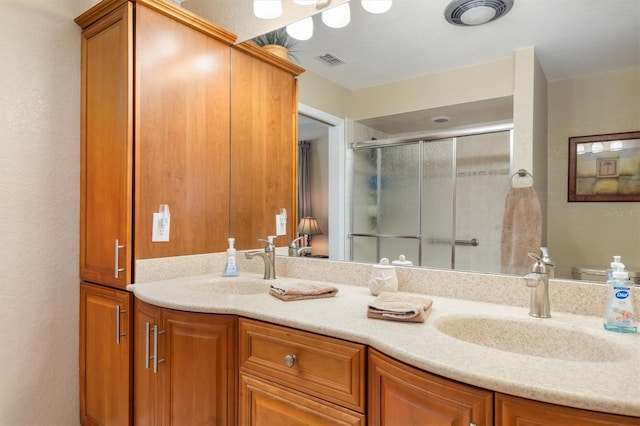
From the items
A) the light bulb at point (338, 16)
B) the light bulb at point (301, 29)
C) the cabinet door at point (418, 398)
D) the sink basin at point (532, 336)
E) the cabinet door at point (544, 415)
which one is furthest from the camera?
the light bulb at point (301, 29)

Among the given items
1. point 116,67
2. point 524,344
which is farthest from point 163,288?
point 524,344

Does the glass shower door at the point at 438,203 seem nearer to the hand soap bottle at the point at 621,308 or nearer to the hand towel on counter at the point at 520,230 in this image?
the hand towel on counter at the point at 520,230

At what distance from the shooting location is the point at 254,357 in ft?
4.02

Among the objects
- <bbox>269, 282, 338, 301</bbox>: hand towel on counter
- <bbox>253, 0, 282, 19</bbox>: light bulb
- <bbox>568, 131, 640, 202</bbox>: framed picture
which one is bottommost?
<bbox>269, 282, 338, 301</bbox>: hand towel on counter

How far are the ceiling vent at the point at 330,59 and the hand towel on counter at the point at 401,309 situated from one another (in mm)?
1167

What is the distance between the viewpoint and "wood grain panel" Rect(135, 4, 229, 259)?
65.7 inches

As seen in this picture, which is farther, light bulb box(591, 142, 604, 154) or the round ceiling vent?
the round ceiling vent

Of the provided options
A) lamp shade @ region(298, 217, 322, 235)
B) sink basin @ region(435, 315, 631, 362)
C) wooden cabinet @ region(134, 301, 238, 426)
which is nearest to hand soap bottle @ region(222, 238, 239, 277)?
lamp shade @ region(298, 217, 322, 235)

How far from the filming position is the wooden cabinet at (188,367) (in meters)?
1.28

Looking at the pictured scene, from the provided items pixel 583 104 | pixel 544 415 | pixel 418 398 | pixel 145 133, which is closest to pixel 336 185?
pixel 145 133

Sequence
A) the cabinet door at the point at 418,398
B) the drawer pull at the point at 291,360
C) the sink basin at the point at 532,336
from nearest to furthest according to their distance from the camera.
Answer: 1. the cabinet door at the point at 418,398
2. the sink basin at the point at 532,336
3. the drawer pull at the point at 291,360

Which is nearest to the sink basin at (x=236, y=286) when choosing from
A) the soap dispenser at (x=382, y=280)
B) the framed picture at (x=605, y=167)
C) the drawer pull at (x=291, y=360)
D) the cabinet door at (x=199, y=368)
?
the cabinet door at (x=199, y=368)

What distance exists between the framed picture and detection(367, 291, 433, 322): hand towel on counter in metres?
0.61

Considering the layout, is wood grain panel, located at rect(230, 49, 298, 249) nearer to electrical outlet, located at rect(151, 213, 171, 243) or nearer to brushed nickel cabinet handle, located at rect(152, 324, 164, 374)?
electrical outlet, located at rect(151, 213, 171, 243)
